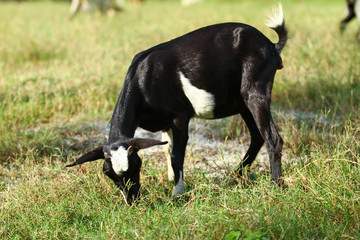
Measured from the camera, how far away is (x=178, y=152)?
4.14 meters

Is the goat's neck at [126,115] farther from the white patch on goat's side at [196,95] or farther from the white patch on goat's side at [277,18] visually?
the white patch on goat's side at [277,18]

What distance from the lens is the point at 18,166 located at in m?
5.07

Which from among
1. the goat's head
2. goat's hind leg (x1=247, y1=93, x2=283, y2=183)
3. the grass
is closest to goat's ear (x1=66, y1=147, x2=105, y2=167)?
the goat's head

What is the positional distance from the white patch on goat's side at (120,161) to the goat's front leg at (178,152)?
1.98 feet

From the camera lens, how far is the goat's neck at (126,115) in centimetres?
393

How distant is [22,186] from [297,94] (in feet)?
12.4

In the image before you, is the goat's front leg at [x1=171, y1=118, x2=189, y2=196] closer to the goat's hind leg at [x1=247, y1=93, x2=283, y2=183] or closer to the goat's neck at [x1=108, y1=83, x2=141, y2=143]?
the goat's neck at [x1=108, y1=83, x2=141, y2=143]

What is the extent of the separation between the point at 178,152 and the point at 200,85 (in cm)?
58

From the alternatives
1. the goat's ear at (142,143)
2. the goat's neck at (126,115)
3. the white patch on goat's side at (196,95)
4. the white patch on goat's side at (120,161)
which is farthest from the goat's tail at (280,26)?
the white patch on goat's side at (120,161)

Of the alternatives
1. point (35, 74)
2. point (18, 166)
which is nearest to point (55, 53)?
point (35, 74)

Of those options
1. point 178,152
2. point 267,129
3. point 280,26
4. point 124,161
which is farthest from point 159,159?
point 280,26

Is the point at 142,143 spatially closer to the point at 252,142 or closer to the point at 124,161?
the point at 124,161

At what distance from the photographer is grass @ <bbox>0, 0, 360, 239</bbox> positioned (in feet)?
11.1

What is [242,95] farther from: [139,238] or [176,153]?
[139,238]
